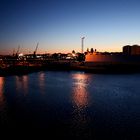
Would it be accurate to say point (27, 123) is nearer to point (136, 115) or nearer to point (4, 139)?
point (4, 139)

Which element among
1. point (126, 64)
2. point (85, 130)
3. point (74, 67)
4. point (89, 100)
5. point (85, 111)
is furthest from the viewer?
point (74, 67)

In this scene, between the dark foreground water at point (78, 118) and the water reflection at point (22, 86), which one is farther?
the water reflection at point (22, 86)

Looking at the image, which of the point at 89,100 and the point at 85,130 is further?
the point at 89,100

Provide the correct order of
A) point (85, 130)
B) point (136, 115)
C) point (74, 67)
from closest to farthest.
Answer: point (85, 130)
point (136, 115)
point (74, 67)

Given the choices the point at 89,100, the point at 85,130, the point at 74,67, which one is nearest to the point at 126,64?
the point at 74,67

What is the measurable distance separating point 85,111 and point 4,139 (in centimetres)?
699

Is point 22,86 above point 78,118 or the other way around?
the other way around

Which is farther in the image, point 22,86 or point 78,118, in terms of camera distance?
point 22,86

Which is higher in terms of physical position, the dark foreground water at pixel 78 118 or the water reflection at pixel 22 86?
the dark foreground water at pixel 78 118

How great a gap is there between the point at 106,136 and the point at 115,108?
6110 millimetres

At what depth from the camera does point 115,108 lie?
17.3 m

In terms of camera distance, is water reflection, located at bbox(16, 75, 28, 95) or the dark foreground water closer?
the dark foreground water

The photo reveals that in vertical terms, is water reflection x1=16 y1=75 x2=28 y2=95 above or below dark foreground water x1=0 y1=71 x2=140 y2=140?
below

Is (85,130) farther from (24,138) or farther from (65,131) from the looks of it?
(24,138)
